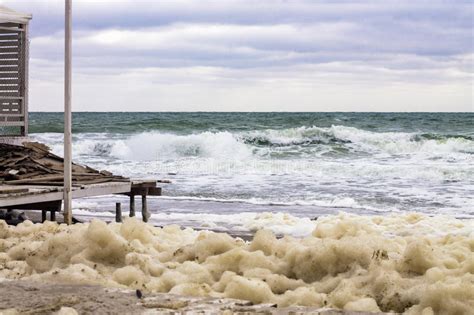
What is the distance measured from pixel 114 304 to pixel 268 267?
5.27ft

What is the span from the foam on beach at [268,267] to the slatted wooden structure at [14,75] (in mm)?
6689

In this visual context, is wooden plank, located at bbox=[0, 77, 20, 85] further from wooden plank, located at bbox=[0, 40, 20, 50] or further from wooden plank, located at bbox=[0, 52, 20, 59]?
wooden plank, located at bbox=[0, 40, 20, 50]

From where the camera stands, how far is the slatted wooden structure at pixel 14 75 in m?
15.4

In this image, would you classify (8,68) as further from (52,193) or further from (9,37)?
(52,193)

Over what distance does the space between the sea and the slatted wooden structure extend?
2429 mm

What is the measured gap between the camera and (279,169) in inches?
1209

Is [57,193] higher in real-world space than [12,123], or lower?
lower

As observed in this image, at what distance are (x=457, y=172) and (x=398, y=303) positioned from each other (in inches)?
884

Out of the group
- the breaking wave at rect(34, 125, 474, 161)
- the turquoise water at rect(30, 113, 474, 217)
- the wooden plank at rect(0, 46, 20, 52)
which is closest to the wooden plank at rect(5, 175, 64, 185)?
the wooden plank at rect(0, 46, 20, 52)

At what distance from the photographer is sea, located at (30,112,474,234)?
61.2 feet

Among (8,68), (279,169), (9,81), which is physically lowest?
(279,169)

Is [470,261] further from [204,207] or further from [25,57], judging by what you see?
[204,207]

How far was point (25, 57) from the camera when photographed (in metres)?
15.4

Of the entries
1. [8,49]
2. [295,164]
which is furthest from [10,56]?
[295,164]
